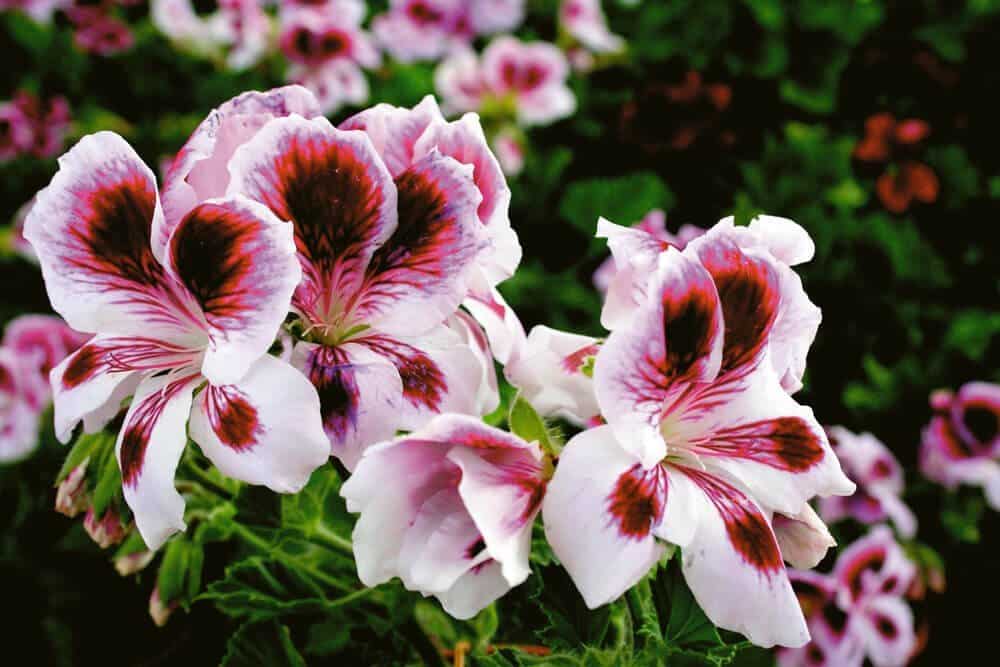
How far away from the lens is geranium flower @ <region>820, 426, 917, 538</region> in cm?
146

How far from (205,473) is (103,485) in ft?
0.23

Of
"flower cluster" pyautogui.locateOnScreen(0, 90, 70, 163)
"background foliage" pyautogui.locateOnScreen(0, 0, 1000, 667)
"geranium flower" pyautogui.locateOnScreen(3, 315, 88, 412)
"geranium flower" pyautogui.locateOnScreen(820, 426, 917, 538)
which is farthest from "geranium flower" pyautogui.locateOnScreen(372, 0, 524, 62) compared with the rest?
"geranium flower" pyautogui.locateOnScreen(820, 426, 917, 538)

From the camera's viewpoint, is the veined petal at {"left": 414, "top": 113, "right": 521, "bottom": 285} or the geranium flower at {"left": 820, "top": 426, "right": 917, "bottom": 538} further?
the geranium flower at {"left": 820, "top": 426, "right": 917, "bottom": 538}

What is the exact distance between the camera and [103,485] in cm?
70

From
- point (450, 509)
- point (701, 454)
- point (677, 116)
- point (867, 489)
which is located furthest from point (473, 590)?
point (677, 116)

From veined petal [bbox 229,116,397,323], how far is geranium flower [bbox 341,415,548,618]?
13cm

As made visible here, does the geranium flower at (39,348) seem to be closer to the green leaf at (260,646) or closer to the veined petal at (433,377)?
the green leaf at (260,646)

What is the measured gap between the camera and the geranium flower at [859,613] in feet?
4.28

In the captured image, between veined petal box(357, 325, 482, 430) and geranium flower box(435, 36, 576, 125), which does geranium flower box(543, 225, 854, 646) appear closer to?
veined petal box(357, 325, 482, 430)

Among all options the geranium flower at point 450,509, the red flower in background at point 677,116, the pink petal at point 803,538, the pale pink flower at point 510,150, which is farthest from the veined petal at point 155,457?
the red flower in background at point 677,116

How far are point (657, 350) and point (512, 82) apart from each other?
167 cm

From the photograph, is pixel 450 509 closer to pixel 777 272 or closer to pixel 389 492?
pixel 389 492

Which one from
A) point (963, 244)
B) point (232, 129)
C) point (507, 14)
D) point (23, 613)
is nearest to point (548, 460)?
point (232, 129)

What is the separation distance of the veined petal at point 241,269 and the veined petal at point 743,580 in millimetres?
248
